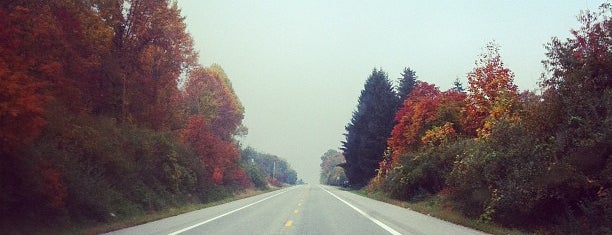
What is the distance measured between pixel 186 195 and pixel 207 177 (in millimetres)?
8101

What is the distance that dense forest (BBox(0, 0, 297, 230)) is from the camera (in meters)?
12.0

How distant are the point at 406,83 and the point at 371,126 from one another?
8.18 metres

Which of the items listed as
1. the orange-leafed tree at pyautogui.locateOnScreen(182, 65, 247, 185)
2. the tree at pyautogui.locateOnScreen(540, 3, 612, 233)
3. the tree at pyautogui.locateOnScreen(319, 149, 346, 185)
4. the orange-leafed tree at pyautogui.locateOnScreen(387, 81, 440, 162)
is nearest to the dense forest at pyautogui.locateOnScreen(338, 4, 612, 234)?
the tree at pyautogui.locateOnScreen(540, 3, 612, 233)

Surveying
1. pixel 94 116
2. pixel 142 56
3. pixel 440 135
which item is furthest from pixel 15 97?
pixel 440 135

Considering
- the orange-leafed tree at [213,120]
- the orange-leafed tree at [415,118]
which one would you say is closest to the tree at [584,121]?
the orange-leafed tree at [415,118]

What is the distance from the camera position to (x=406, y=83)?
5891 cm

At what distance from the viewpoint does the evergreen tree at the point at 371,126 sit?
54.6 metres

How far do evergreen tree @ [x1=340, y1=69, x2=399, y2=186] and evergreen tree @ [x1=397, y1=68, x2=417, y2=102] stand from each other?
1.78 m

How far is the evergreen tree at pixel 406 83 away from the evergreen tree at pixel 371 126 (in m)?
1.78

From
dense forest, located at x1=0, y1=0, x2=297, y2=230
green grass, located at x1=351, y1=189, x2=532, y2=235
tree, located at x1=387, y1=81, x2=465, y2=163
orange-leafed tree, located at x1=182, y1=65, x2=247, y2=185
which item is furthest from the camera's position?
orange-leafed tree, located at x1=182, y1=65, x2=247, y2=185

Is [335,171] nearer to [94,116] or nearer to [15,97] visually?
[94,116]

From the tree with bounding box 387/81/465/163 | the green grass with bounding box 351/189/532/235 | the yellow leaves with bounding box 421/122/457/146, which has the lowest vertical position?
the green grass with bounding box 351/189/532/235

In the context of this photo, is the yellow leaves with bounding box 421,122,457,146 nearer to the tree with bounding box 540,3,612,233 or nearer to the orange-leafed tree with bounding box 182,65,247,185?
the tree with bounding box 540,3,612,233

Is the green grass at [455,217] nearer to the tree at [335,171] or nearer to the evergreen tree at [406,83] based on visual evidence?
the evergreen tree at [406,83]
